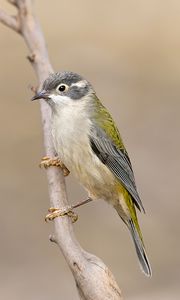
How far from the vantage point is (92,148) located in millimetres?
6746

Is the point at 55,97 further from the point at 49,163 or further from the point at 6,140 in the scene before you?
the point at 6,140

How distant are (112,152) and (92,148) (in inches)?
6.4

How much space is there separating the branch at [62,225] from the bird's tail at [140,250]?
0.78 meters

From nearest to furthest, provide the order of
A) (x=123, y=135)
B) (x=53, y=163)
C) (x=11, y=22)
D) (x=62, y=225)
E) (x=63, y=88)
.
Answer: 1. (x=62, y=225)
2. (x=53, y=163)
3. (x=63, y=88)
4. (x=11, y=22)
5. (x=123, y=135)

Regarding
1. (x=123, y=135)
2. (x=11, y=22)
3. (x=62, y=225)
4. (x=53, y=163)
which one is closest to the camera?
(x=62, y=225)

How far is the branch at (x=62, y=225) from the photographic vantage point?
14.9ft

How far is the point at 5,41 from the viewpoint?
16.4 m

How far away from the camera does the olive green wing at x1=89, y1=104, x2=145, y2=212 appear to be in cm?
677

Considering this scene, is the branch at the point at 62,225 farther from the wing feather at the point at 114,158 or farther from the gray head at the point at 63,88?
the wing feather at the point at 114,158

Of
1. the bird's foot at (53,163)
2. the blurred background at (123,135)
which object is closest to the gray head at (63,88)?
the bird's foot at (53,163)

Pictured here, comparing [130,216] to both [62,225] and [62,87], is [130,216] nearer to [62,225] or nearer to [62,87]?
[62,87]

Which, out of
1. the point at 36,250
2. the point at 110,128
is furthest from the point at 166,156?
the point at 110,128

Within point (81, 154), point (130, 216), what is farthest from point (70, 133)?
point (130, 216)

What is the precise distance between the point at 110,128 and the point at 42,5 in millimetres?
10629
